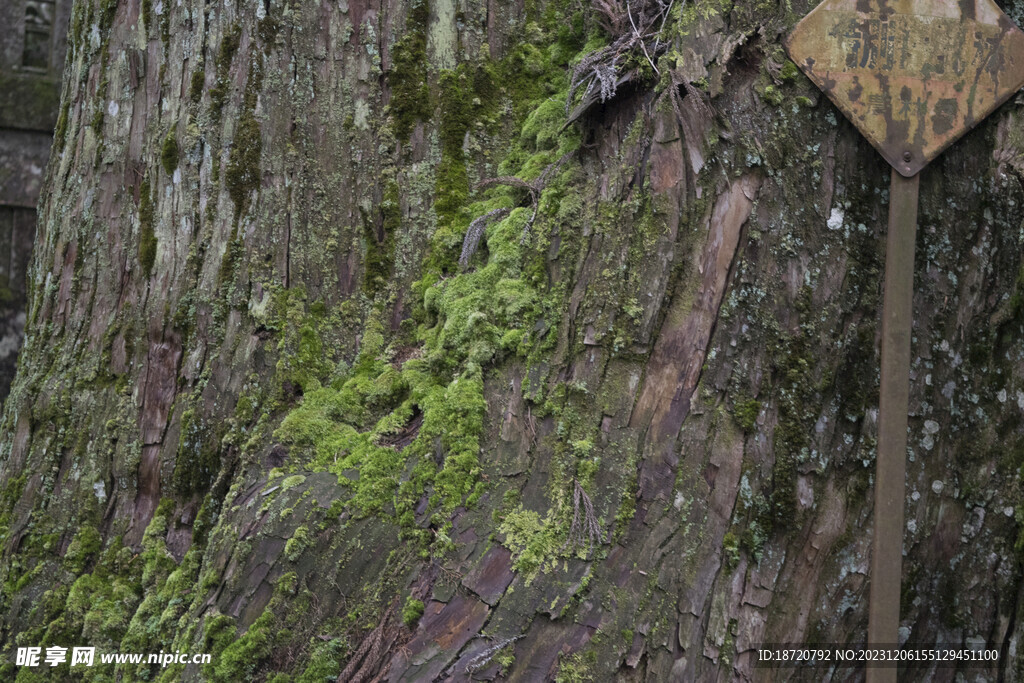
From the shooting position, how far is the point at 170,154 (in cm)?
264

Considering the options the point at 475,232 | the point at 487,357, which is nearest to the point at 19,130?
the point at 475,232

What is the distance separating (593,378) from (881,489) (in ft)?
2.64

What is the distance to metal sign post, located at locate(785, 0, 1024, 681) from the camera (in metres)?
1.82

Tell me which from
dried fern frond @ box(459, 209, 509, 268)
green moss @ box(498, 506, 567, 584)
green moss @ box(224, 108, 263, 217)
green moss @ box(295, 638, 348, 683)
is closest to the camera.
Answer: green moss @ box(498, 506, 567, 584)

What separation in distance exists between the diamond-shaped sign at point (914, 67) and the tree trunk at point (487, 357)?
0.26 feet

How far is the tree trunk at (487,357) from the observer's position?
1.86 meters

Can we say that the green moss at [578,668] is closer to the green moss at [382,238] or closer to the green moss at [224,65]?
the green moss at [382,238]

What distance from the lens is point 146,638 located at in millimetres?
2316

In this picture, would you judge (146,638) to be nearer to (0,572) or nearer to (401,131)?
(0,572)

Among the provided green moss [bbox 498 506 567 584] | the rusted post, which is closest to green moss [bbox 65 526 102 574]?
green moss [bbox 498 506 567 584]

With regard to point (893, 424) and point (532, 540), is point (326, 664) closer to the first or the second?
point (532, 540)

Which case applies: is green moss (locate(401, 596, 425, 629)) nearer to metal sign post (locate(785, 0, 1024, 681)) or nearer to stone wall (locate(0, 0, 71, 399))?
metal sign post (locate(785, 0, 1024, 681))

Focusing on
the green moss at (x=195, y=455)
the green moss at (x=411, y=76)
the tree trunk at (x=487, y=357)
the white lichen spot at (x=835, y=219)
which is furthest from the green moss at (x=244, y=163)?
Answer: the white lichen spot at (x=835, y=219)

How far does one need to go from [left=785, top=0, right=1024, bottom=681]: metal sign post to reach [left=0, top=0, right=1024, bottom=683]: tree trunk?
7cm
